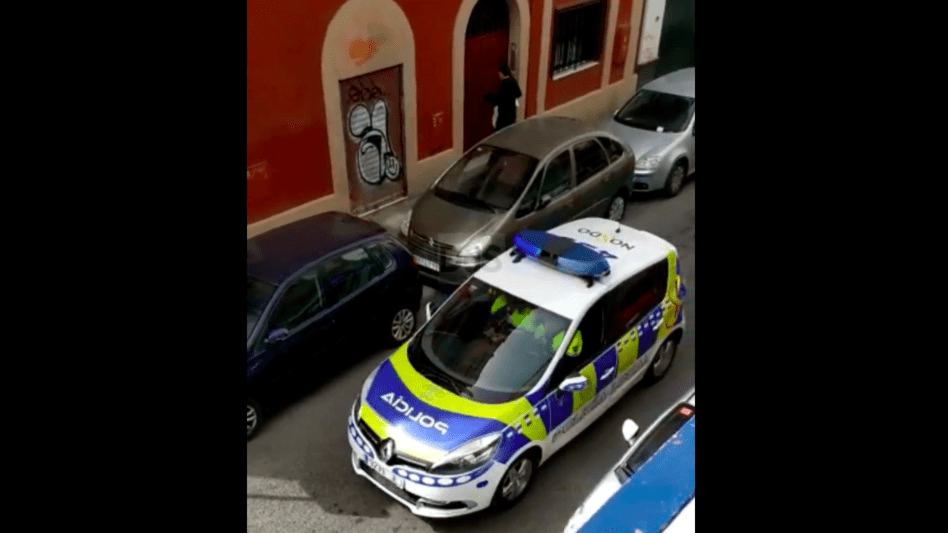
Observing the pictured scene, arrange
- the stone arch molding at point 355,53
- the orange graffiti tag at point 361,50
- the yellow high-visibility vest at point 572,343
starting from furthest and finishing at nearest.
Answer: the orange graffiti tag at point 361,50 < the stone arch molding at point 355,53 < the yellow high-visibility vest at point 572,343

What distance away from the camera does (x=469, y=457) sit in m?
5.07

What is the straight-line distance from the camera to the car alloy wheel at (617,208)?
9551mm

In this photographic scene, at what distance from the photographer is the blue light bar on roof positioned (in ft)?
19.1

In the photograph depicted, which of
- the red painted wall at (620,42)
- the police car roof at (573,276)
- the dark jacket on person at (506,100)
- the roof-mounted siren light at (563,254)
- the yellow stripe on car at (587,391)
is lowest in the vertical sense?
the yellow stripe on car at (587,391)

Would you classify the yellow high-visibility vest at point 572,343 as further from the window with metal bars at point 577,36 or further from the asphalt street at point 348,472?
the window with metal bars at point 577,36

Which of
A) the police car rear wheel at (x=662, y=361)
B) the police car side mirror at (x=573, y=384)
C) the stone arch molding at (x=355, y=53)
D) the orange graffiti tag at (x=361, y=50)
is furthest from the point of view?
the orange graffiti tag at (x=361, y=50)

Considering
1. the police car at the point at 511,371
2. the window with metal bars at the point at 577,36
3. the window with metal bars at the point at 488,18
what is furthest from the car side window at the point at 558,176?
the window with metal bars at the point at 577,36

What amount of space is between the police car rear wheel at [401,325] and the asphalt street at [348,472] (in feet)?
0.84

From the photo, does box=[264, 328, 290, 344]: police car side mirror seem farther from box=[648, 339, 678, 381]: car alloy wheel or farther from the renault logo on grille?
box=[648, 339, 678, 381]: car alloy wheel

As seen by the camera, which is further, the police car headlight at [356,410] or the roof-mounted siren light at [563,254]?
the roof-mounted siren light at [563,254]

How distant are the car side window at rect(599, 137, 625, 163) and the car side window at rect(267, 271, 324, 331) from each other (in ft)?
15.4

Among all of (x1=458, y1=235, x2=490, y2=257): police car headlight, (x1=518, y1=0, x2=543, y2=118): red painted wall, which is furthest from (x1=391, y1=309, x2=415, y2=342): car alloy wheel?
(x1=518, y1=0, x2=543, y2=118): red painted wall
